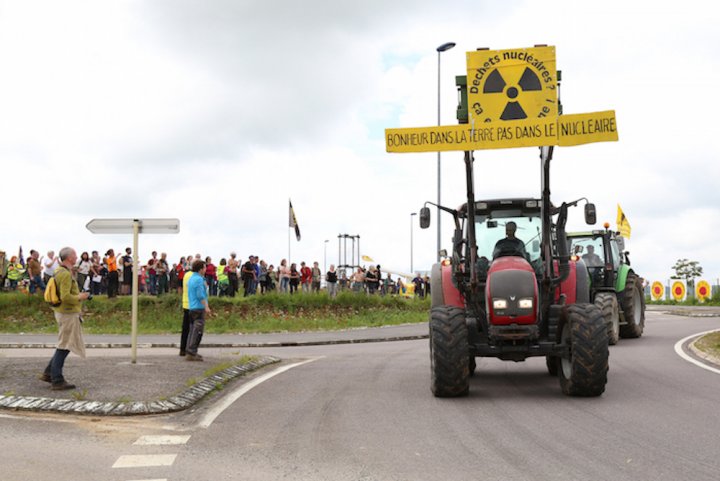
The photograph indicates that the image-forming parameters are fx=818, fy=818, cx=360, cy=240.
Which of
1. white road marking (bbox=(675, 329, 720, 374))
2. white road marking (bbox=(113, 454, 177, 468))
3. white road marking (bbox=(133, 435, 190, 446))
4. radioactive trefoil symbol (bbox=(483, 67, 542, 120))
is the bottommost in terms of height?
white road marking (bbox=(113, 454, 177, 468))

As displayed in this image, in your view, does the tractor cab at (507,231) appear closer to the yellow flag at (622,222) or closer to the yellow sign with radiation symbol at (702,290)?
the yellow flag at (622,222)

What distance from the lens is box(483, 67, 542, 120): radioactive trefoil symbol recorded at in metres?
11.7

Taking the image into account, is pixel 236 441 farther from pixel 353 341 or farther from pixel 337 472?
pixel 353 341

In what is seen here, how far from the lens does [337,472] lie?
21.7 feet

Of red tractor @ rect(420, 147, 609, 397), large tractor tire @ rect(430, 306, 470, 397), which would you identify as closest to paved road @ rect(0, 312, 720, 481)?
large tractor tire @ rect(430, 306, 470, 397)

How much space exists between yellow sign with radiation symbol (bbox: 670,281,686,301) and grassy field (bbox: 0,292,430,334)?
97.6ft

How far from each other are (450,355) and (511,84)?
13.4 feet

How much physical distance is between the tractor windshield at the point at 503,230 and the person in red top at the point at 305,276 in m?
23.9

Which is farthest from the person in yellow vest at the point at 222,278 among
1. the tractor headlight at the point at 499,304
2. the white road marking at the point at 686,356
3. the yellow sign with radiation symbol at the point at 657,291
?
the yellow sign with radiation symbol at the point at 657,291

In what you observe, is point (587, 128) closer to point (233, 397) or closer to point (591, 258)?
point (233, 397)

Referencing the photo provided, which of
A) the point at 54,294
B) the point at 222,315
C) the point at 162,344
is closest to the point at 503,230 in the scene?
the point at 54,294

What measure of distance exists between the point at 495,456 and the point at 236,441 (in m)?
2.54

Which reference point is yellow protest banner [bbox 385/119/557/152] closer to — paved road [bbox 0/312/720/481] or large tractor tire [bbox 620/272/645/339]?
paved road [bbox 0/312/720/481]

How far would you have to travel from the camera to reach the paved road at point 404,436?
6715 mm
